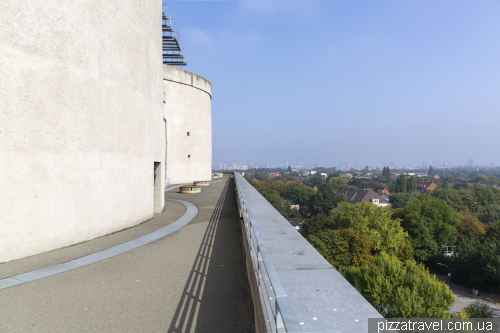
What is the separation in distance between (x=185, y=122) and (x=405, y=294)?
23.3 meters

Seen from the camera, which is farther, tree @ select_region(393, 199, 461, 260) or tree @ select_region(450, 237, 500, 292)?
tree @ select_region(393, 199, 461, 260)

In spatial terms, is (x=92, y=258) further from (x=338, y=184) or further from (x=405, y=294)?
(x=338, y=184)

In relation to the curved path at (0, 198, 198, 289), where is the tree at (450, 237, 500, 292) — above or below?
below

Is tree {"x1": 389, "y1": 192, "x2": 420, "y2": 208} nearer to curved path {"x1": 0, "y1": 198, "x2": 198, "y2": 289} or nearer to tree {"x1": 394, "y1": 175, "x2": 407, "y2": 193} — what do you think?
tree {"x1": 394, "y1": 175, "x2": 407, "y2": 193}

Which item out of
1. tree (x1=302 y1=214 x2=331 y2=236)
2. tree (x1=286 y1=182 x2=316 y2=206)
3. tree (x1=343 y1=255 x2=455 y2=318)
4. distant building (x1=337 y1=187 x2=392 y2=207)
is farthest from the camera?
tree (x1=286 y1=182 x2=316 y2=206)

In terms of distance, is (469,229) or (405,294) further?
(469,229)

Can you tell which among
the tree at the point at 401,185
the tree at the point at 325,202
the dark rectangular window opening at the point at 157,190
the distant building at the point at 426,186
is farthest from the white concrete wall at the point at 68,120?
the distant building at the point at 426,186

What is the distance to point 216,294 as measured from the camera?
15.5ft

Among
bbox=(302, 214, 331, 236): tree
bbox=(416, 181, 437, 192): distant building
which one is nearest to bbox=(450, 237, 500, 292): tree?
bbox=(302, 214, 331, 236): tree

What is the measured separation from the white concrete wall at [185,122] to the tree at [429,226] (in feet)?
121

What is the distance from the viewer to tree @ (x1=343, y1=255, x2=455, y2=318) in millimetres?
15719

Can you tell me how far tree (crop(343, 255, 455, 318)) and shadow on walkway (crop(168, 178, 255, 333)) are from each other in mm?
13661

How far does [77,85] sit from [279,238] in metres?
6.91

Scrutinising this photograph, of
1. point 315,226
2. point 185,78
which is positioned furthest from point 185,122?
point 315,226
